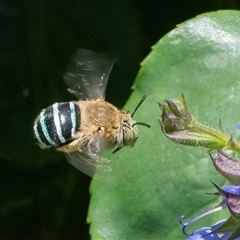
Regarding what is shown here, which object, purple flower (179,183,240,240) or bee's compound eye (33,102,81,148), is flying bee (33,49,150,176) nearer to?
bee's compound eye (33,102,81,148)

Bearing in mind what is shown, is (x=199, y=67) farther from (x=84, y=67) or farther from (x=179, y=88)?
(x=84, y=67)

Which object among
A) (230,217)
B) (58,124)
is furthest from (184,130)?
(58,124)

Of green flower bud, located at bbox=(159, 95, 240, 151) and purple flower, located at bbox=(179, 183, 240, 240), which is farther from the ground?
green flower bud, located at bbox=(159, 95, 240, 151)

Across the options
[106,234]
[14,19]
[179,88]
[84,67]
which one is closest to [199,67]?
[179,88]

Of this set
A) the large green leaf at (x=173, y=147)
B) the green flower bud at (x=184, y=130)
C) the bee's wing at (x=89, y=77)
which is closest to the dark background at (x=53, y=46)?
the large green leaf at (x=173, y=147)

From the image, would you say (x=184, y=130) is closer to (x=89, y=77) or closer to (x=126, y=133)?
(x=126, y=133)

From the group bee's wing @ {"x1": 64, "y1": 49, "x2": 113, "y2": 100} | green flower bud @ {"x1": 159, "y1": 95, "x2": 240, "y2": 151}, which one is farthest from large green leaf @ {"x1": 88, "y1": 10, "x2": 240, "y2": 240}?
green flower bud @ {"x1": 159, "y1": 95, "x2": 240, "y2": 151}

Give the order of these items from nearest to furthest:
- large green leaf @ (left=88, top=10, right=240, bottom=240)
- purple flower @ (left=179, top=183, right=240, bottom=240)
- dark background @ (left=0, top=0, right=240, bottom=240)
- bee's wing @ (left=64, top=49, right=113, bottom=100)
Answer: purple flower @ (left=179, top=183, right=240, bottom=240) < bee's wing @ (left=64, top=49, right=113, bottom=100) < large green leaf @ (left=88, top=10, right=240, bottom=240) < dark background @ (left=0, top=0, right=240, bottom=240)

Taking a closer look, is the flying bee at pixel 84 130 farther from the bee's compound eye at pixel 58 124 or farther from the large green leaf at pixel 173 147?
the large green leaf at pixel 173 147
